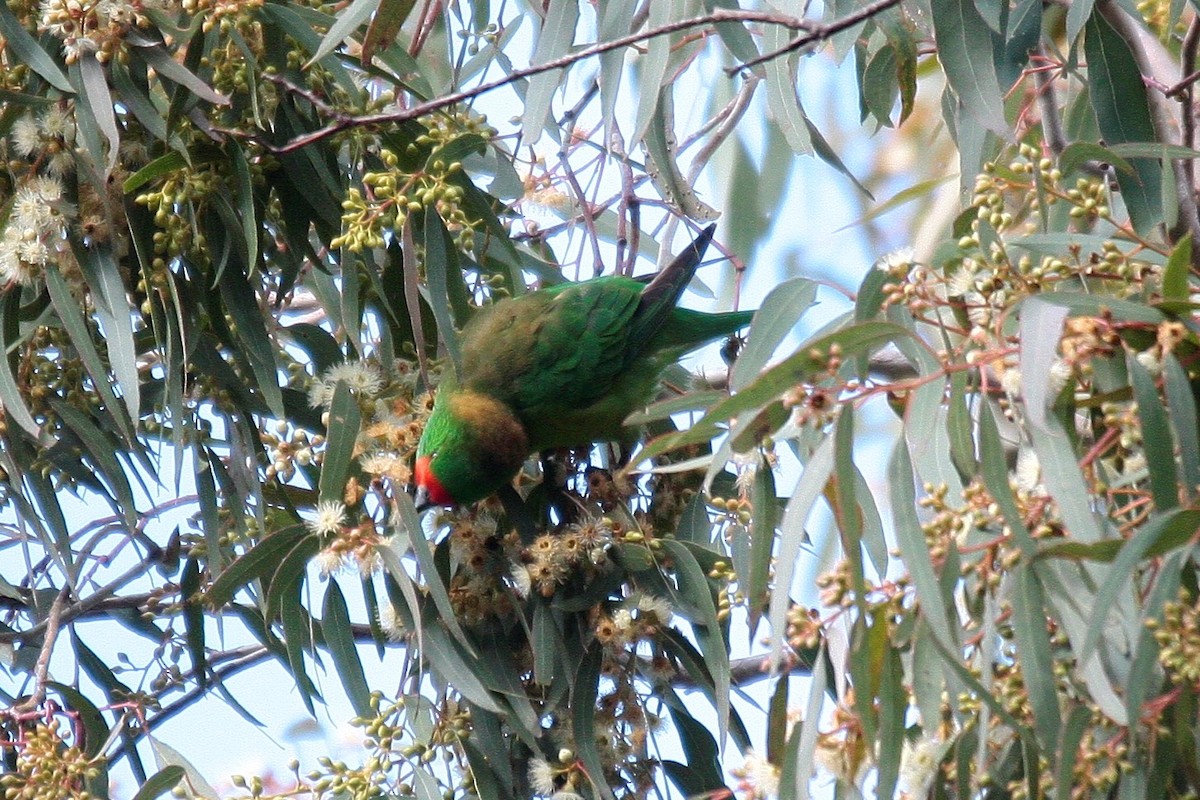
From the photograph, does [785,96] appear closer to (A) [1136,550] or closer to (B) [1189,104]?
(B) [1189,104]

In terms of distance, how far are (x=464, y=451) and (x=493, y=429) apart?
A: 26 centimetres

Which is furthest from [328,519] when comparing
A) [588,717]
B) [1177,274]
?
Result: [1177,274]

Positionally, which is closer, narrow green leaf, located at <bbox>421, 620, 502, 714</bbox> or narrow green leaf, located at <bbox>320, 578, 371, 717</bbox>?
narrow green leaf, located at <bbox>421, 620, 502, 714</bbox>

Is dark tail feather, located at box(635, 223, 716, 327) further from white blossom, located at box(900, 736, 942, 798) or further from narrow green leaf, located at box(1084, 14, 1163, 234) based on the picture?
white blossom, located at box(900, 736, 942, 798)

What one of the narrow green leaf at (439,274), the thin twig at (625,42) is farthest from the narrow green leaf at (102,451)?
the narrow green leaf at (439,274)

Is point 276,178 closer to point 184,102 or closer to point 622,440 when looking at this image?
point 184,102

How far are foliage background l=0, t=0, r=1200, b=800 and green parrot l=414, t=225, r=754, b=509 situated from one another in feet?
0.35

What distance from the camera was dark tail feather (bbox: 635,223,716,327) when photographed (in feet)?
11.6

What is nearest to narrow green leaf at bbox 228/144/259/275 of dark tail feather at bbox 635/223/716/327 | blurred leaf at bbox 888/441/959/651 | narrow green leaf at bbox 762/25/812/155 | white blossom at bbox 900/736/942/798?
narrow green leaf at bbox 762/25/812/155

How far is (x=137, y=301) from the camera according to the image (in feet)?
9.46

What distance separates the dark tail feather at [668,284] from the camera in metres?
3.54

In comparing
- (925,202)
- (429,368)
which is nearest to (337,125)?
(429,368)

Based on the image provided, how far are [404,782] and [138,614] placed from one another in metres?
1.23

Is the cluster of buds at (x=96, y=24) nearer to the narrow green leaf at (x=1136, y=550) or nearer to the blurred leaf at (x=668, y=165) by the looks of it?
the blurred leaf at (x=668, y=165)
